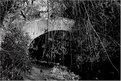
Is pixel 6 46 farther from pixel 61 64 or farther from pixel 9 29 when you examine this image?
pixel 61 64

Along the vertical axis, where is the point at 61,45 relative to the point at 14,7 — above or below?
below

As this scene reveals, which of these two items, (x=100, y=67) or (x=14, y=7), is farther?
(x=100, y=67)

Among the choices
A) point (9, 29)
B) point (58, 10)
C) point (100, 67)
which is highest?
point (58, 10)

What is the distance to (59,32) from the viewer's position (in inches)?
205

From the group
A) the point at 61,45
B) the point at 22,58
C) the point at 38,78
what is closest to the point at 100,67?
the point at 61,45

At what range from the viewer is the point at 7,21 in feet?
14.0

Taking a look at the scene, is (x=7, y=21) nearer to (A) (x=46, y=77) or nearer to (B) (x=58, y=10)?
(B) (x=58, y=10)

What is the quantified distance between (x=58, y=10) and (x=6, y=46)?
1551mm

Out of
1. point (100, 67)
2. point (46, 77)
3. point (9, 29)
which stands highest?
point (9, 29)

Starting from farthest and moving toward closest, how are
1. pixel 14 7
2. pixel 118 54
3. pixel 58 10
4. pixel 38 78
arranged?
pixel 38 78 → pixel 118 54 → pixel 14 7 → pixel 58 10

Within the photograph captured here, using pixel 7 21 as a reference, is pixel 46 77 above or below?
below

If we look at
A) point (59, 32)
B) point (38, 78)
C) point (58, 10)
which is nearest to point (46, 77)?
point (38, 78)

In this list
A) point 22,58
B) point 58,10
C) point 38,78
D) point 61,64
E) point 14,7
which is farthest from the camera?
point 61,64

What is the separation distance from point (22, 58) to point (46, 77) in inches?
49.5
